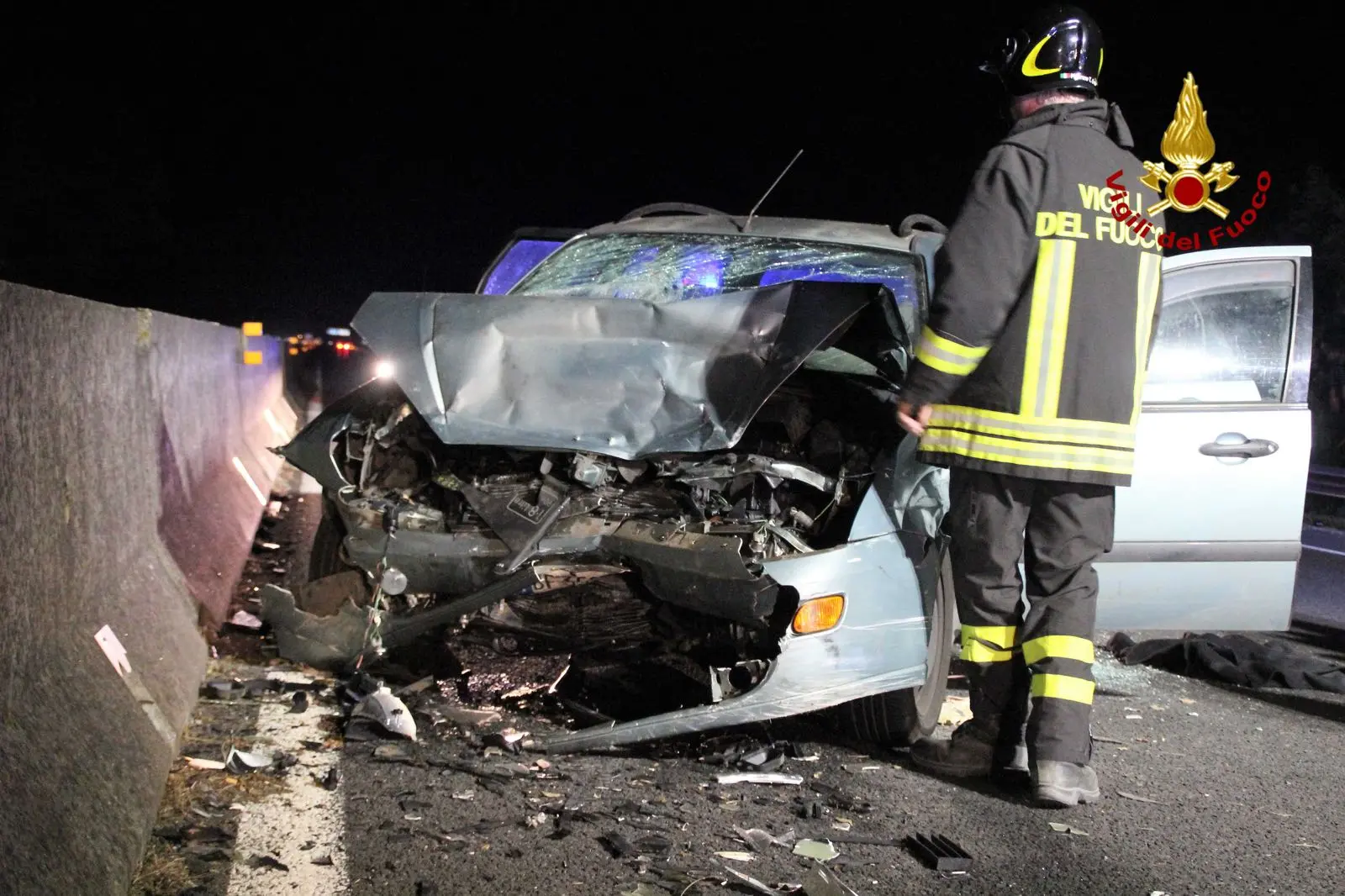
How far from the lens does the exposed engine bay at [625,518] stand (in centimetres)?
304

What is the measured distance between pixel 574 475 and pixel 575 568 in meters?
0.29

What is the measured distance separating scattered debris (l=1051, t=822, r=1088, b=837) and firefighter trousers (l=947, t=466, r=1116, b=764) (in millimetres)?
198

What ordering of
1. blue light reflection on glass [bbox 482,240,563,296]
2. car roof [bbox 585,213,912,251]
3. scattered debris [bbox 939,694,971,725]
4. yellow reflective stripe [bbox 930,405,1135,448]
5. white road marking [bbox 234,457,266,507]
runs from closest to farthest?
yellow reflective stripe [bbox 930,405,1135,448]
scattered debris [bbox 939,694,971,725]
car roof [bbox 585,213,912,251]
blue light reflection on glass [bbox 482,240,563,296]
white road marking [bbox 234,457,266,507]

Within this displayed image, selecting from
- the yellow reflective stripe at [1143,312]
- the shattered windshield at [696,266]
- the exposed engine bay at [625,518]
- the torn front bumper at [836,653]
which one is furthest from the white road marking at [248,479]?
the yellow reflective stripe at [1143,312]

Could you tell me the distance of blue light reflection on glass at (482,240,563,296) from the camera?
16.2ft

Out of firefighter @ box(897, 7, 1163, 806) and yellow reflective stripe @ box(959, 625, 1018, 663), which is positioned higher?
firefighter @ box(897, 7, 1163, 806)

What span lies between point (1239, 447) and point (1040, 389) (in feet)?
4.56

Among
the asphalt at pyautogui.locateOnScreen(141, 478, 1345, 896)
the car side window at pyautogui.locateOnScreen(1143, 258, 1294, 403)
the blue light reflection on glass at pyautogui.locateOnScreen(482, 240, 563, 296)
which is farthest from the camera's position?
the blue light reflection on glass at pyautogui.locateOnScreen(482, 240, 563, 296)

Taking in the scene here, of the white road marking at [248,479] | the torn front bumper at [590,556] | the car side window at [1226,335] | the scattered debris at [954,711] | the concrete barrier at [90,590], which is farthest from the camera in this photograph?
the white road marking at [248,479]

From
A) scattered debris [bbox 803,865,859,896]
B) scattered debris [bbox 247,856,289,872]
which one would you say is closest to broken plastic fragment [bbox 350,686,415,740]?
scattered debris [bbox 247,856,289,872]

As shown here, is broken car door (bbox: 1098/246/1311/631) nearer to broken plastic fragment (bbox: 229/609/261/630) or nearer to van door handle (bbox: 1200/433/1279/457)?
van door handle (bbox: 1200/433/1279/457)

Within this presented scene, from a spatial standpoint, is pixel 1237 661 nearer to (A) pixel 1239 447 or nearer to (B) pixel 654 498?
(A) pixel 1239 447

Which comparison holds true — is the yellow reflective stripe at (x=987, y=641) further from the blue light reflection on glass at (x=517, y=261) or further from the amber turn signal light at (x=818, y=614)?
the blue light reflection on glass at (x=517, y=261)

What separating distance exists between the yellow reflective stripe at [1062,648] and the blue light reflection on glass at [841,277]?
139cm
